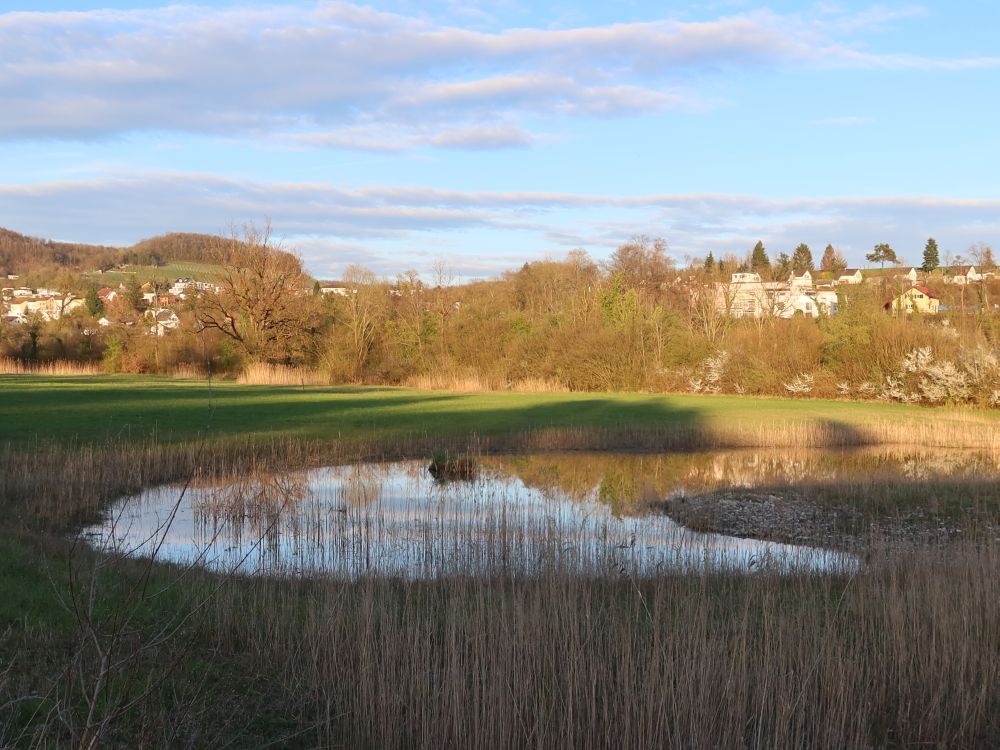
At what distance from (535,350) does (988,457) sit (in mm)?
29777

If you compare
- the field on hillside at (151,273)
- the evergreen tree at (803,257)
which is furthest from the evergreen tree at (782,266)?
the field on hillside at (151,273)

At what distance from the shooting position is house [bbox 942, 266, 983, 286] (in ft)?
191

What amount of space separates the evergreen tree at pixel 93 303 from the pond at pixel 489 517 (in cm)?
5692

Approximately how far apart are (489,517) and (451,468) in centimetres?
805

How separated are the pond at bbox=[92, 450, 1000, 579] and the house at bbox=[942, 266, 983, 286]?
132ft

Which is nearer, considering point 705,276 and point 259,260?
point 259,260

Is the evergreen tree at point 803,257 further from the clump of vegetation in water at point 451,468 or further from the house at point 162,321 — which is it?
the clump of vegetation in water at point 451,468

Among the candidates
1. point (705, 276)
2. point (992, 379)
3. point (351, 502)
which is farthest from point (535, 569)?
point (705, 276)

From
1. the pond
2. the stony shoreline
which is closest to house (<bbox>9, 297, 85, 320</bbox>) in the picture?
the pond

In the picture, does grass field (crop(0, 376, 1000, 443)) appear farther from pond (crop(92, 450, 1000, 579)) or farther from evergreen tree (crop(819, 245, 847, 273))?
evergreen tree (crop(819, 245, 847, 273))

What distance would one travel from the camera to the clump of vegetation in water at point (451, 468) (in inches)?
745

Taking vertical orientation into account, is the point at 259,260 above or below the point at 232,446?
above

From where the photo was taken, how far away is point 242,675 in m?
6.04

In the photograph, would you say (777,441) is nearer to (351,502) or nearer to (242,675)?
(351,502)
